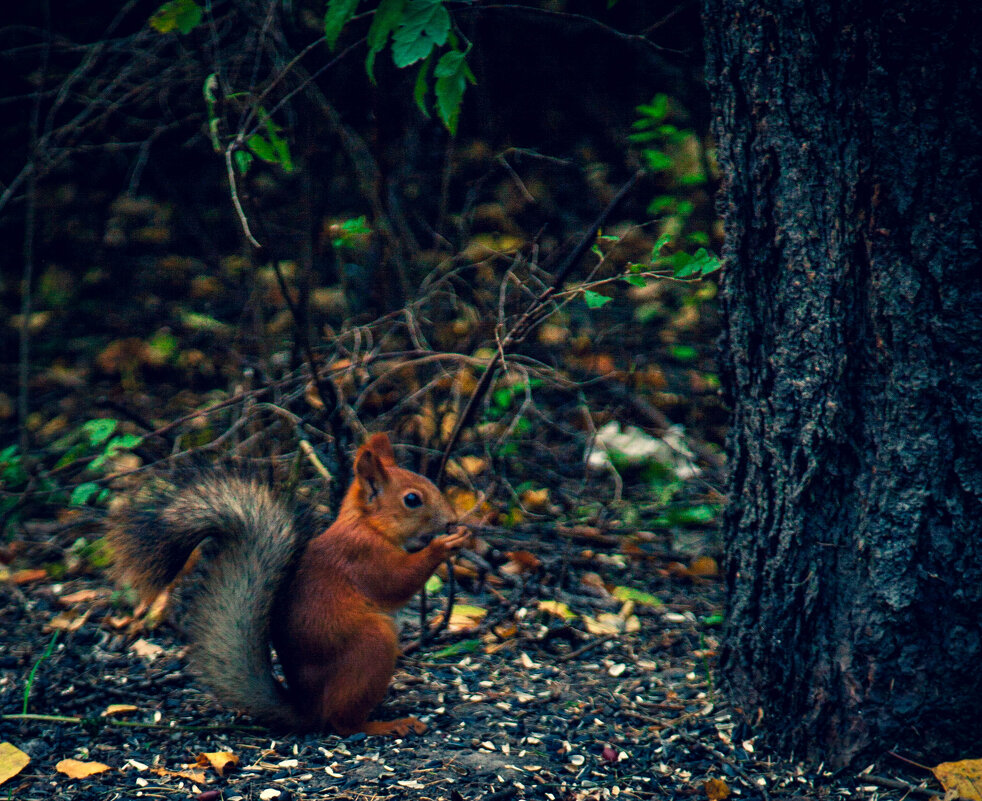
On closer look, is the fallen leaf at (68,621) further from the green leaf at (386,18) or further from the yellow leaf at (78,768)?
the green leaf at (386,18)

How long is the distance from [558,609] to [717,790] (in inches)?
37.2

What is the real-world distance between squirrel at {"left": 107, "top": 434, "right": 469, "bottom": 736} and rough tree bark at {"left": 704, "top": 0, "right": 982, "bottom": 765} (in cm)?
82

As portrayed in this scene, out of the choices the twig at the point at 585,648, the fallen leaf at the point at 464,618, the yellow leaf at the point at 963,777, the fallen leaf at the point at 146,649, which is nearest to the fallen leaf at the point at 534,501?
the fallen leaf at the point at 464,618

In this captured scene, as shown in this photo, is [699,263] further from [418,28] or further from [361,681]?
[361,681]

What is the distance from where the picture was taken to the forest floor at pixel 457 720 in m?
2.02

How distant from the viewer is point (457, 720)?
7.64 ft

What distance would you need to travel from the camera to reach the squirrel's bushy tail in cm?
217

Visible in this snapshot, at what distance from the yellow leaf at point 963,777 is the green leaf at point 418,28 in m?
1.74

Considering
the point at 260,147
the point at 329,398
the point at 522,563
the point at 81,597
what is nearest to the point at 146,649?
the point at 81,597

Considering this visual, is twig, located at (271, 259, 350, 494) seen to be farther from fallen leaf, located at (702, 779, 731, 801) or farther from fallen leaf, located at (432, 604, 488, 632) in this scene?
fallen leaf, located at (702, 779, 731, 801)

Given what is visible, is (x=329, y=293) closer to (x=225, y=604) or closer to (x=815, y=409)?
(x=225, y=604)

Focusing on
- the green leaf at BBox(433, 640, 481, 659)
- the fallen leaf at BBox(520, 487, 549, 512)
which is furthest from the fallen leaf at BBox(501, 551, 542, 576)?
the green leaf at BBox(433, 640, 481, 659)

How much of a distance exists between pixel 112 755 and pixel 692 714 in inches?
53.0

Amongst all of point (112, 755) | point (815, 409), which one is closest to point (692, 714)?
point (815, 409)
